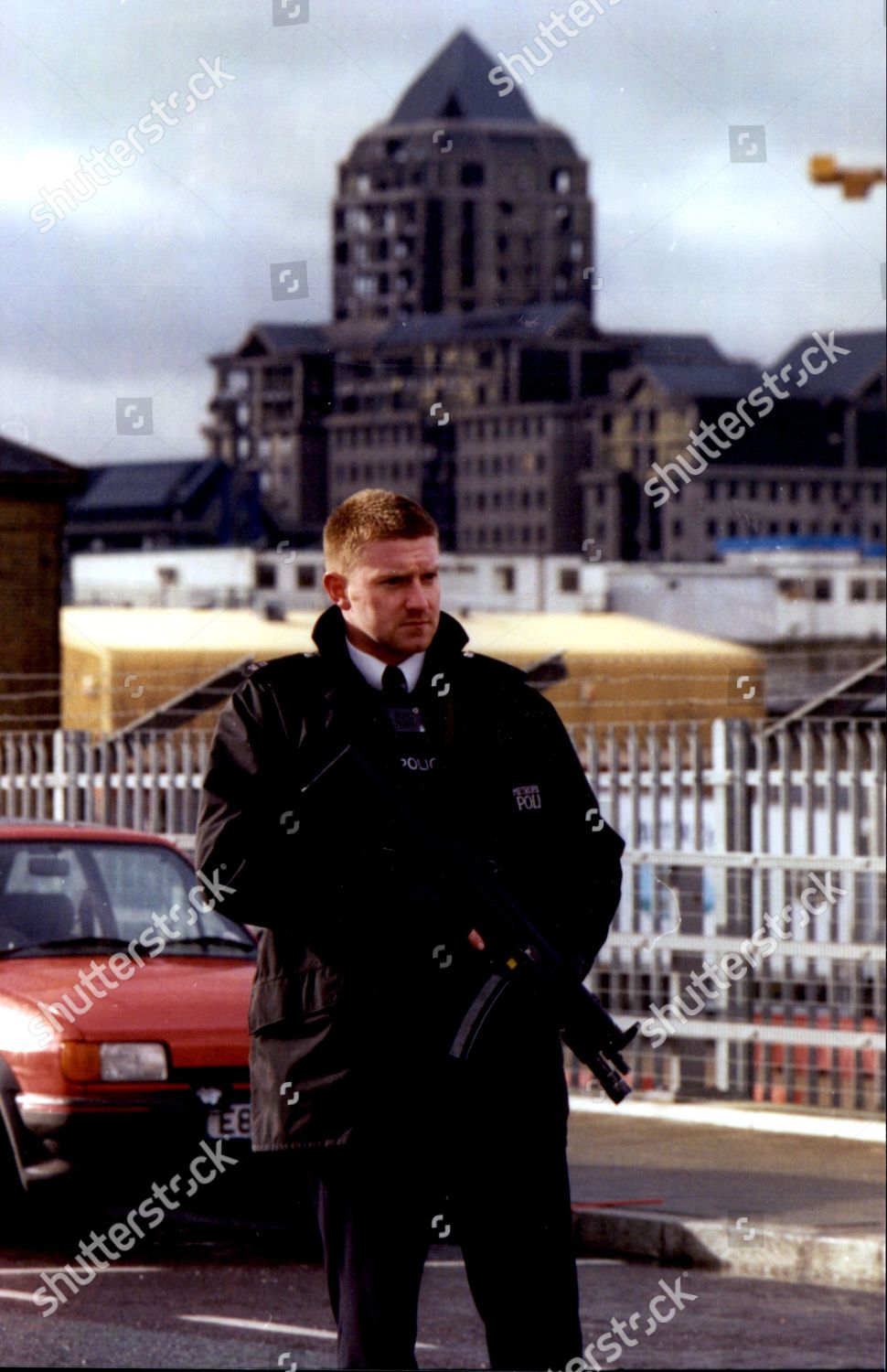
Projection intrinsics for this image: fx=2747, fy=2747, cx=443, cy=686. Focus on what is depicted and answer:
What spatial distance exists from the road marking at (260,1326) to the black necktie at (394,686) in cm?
381

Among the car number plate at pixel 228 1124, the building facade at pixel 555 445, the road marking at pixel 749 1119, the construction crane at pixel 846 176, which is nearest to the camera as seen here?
the car number plate at pixel 228 1124

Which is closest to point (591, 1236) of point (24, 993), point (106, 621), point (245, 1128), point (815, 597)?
point (245, 1128)

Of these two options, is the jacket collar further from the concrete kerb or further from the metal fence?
the metal fence

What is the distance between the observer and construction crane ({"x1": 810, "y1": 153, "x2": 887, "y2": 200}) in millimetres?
38562

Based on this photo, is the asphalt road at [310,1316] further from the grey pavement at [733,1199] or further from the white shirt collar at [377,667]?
the white shirt collar at [377,667]

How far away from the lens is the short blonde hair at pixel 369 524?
4473 millimetres

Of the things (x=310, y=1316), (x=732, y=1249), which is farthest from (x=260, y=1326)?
(x=732, y=1249)

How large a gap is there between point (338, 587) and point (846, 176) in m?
36.7

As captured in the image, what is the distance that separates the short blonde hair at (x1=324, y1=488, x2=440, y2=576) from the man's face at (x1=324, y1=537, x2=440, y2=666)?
0.01 m

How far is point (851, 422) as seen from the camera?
542 feet

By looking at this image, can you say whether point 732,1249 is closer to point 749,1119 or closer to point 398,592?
point 749,1119

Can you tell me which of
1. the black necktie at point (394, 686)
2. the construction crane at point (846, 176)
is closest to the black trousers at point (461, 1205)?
the black necktie at point (394, 686)

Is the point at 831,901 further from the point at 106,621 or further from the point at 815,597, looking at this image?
the point at 815,597

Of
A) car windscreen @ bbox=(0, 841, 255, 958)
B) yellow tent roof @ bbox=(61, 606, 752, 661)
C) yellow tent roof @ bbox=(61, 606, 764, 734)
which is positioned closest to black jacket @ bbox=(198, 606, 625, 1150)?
car windscreen @ bbox=(0, 841, 255, 958)
